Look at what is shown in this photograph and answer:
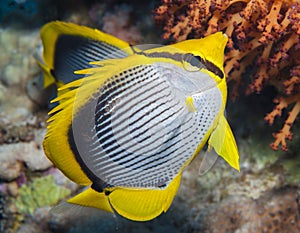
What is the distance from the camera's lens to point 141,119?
1.12m

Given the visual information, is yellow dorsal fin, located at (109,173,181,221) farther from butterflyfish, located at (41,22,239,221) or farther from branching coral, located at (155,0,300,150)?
branching coral, located at (155,0,300,150)

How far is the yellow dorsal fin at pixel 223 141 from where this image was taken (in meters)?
1.22

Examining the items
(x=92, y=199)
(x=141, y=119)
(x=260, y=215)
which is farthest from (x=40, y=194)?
(x=141, y=119)

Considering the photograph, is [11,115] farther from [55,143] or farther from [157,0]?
[55,143]

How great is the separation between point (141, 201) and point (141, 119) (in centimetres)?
29

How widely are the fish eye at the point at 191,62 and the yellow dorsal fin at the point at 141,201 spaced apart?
39 cm

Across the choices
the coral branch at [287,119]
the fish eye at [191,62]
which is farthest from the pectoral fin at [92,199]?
the coral branch at [287,119]

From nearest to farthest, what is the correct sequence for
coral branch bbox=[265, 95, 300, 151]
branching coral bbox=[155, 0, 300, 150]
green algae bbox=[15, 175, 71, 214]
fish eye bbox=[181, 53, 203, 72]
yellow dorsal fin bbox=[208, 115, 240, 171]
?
fish eye bbox=[181, 53, 203, 72] < yellow dorsal fin bbox=[208, 115, 240, 171] < branching coral bbox=[155, 0, 300, 150] < coral branch bbox=[265, 95, 300, 151] < green algae bbox=[15, 175, 71, 214]

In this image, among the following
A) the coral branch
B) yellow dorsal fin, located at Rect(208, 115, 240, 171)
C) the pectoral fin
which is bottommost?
the coral branch

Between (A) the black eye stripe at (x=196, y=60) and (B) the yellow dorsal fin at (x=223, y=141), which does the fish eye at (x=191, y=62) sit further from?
(B) the yellow dorsal fin at (x=223, y=141)

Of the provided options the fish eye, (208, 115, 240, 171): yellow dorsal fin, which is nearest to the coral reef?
(208, 115, 240, 171): yellow dorsal fin

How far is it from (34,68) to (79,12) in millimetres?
491

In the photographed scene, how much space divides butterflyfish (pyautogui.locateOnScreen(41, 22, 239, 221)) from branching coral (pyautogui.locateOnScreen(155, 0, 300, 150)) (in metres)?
0.49

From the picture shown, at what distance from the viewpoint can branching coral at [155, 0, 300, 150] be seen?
1.55 meters
